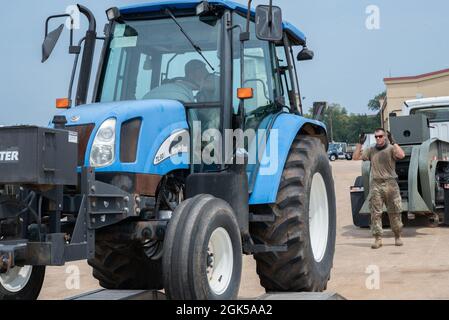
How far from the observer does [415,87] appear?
4131cm

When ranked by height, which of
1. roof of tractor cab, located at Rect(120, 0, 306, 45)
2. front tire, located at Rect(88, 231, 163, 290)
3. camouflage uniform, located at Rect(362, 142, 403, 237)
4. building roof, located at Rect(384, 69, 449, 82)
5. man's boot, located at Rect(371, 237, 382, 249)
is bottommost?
man's boot, located at Rect(371, 237, 382, 249)

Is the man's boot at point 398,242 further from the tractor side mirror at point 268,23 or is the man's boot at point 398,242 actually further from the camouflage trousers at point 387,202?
→ the tractor side mirror at point 268,23

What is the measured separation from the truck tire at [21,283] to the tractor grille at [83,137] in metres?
1.20

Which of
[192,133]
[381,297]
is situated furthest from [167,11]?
[381,297]

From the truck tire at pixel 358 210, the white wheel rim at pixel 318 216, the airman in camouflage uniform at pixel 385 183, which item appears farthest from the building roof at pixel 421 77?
A: the white wheel rim at pixel 318 216

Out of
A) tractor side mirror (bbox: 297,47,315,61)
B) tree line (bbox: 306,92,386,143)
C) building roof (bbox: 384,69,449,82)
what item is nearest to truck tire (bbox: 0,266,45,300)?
tractor side mirror (bbox: 297,47,315,61)

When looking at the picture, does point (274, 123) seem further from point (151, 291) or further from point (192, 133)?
point (151, 291)

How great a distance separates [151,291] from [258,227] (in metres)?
1.16

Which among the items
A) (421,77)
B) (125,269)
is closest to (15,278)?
(125,269)

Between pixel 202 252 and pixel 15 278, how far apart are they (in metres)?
1.83

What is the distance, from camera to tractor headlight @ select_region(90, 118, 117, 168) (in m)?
4.66

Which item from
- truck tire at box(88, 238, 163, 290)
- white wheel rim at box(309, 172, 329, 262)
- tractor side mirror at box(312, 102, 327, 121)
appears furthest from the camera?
tractor side mirror at box(312, 102, 327, 121)

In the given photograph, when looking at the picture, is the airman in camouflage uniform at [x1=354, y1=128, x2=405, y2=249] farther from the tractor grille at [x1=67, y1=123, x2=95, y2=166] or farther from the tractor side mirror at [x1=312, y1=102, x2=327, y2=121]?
the tractor grille at [x1=67, y1=123, x2=95, y2=166]

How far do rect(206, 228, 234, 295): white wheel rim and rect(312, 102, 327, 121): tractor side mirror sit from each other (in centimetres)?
246
